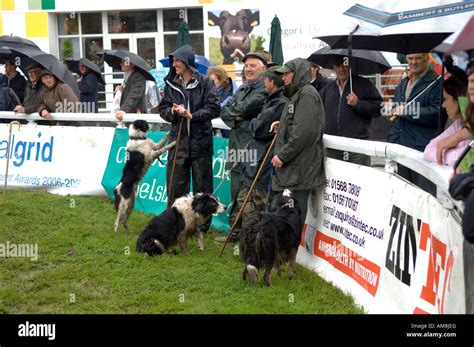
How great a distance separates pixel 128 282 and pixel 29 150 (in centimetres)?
647

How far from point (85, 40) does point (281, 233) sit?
24151mm

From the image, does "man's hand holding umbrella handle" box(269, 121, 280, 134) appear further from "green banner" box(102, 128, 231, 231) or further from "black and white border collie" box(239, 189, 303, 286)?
"green banner" box(102, 128, 231, 231)

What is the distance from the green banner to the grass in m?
0.64

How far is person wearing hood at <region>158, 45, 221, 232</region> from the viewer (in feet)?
30.6

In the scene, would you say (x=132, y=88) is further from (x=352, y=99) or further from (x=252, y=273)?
(x=252, y=273)

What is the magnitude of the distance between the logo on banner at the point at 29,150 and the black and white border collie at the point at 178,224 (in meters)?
4.97

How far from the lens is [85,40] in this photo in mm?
29438

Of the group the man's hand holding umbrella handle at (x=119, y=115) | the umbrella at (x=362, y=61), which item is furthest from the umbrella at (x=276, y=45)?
the umbrella at (x=362, y=61)

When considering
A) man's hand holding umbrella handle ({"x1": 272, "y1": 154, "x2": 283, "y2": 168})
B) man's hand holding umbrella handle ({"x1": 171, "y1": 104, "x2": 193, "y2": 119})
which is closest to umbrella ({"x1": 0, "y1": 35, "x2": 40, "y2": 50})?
man's hand holding umbrella handle ({"x1": 171, "y1": 104, "x2": 193, "y2": 119})

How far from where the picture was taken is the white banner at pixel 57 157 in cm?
1233

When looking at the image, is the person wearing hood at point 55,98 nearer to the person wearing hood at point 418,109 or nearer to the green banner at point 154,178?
the green banner at point 154,178

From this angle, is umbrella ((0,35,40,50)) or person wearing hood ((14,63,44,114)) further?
umbrella ((0,35,40,50))
